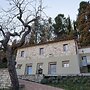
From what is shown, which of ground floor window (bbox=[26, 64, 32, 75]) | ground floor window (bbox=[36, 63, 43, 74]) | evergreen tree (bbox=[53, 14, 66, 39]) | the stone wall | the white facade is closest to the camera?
the stone wall

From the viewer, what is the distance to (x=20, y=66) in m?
31.2

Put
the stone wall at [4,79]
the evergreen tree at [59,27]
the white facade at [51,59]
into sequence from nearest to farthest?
the stone wall at [4,79], the white facade at [51,59], the evergreen tree at [59,27]

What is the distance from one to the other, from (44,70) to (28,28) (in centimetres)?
1434

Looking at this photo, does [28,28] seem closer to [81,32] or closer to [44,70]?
[44,70]

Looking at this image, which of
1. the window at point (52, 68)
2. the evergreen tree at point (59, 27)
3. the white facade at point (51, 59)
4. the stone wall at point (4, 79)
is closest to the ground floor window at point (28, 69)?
the white facade at point (51, 59)

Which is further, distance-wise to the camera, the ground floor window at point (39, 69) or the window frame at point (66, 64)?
the ground floor window at point (39, 69)

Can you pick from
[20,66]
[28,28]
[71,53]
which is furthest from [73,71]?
[28,28]

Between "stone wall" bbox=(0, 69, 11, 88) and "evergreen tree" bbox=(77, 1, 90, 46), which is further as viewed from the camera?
"evergreen tree" bbox=(77, 1, 90, 46)

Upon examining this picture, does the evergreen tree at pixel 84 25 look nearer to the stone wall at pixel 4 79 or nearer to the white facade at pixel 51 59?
the white facade at pixel 51 59

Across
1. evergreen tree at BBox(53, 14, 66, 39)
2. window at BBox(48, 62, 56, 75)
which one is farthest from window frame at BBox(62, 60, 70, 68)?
evergreen tree at BBox(53, 14, 66, 39)

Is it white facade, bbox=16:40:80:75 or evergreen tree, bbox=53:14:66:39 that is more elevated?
evergreen tree, bbox=53:14:66:39

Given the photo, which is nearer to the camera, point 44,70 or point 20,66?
point 44,70

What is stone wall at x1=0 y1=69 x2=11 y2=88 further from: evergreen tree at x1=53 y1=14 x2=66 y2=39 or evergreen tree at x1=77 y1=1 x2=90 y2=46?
evergreen tree at x1=53 y1=14 x2=66 y2=39

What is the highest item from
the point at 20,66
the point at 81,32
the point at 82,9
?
the point at 82,9
